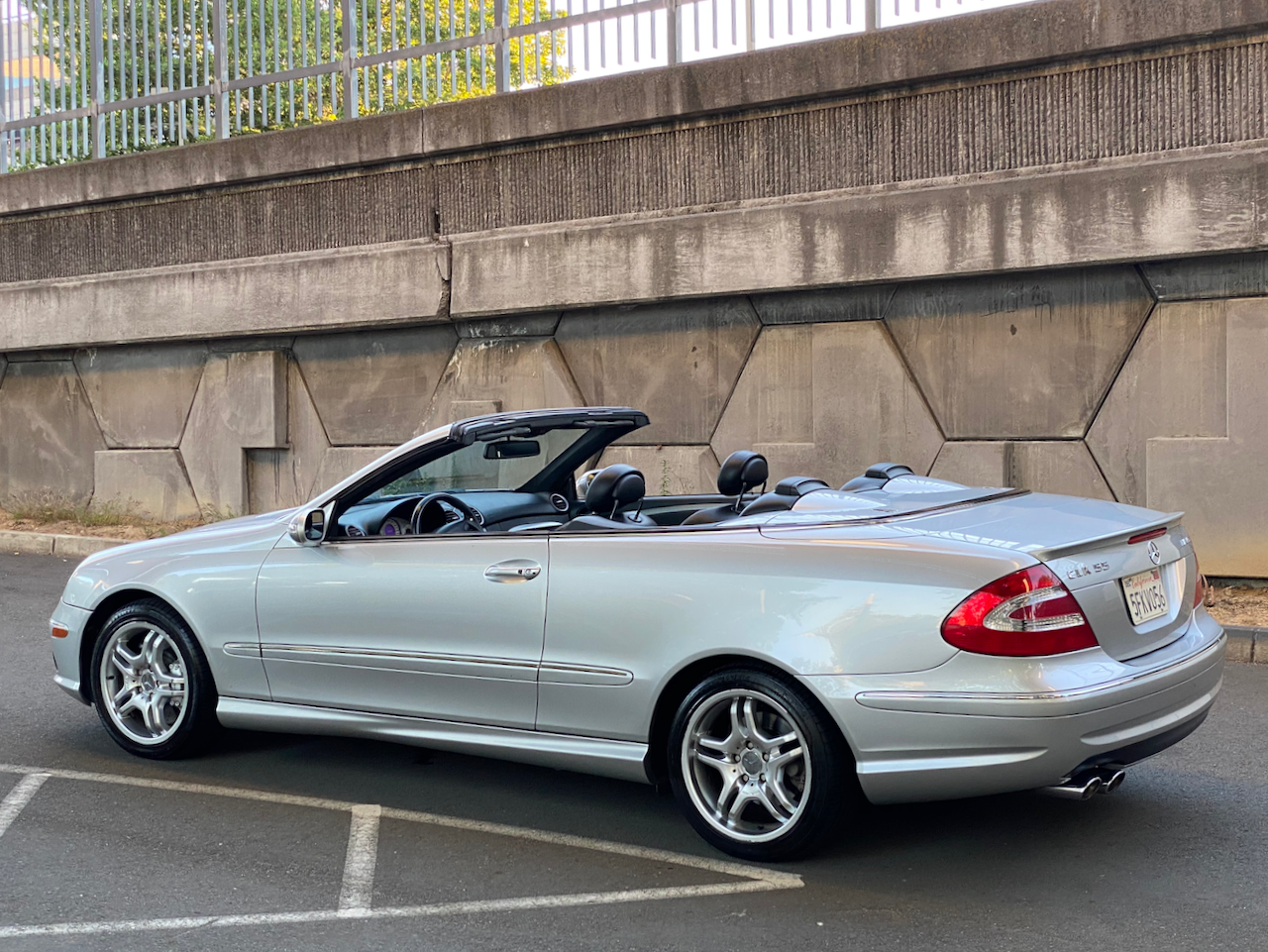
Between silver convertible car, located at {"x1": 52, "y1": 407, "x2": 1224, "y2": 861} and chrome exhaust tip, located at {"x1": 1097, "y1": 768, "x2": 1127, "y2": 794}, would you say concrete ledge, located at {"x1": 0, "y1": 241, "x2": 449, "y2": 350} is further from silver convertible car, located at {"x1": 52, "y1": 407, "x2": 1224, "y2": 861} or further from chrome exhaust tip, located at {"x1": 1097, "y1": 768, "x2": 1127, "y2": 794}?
chrome exhaust tip, located at {"x1": 1097, "y1": 768, "x2": 1127, "y2": 794}

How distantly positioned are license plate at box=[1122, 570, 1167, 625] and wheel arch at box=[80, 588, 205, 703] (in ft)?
12.3

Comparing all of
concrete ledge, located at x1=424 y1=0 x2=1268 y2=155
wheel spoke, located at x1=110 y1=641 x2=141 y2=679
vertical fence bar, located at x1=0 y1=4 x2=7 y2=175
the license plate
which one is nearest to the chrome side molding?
wheel spoke, located at x1=110 y1=641 x2=141 y2=679

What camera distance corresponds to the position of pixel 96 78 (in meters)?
14.7

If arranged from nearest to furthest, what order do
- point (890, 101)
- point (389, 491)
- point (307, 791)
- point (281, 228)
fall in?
point (307, 791) → point (389, 491) → point (890, 101) → point (281, 228)

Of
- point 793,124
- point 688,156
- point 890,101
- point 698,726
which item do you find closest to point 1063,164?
point 890,101

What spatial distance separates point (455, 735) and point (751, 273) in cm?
629

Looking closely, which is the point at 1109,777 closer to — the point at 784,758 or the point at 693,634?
the point at 784,758

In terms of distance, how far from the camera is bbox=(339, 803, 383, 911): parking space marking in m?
3.88

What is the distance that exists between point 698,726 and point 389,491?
77.4 inches

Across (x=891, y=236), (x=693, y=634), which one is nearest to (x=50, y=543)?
(x=891, y=236)

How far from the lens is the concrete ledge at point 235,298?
39.1 ft

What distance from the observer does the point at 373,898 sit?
387cm

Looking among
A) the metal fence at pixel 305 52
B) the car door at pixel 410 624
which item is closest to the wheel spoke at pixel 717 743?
the car door at pixel 410 624

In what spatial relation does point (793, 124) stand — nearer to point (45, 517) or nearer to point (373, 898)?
point (373, 898)
